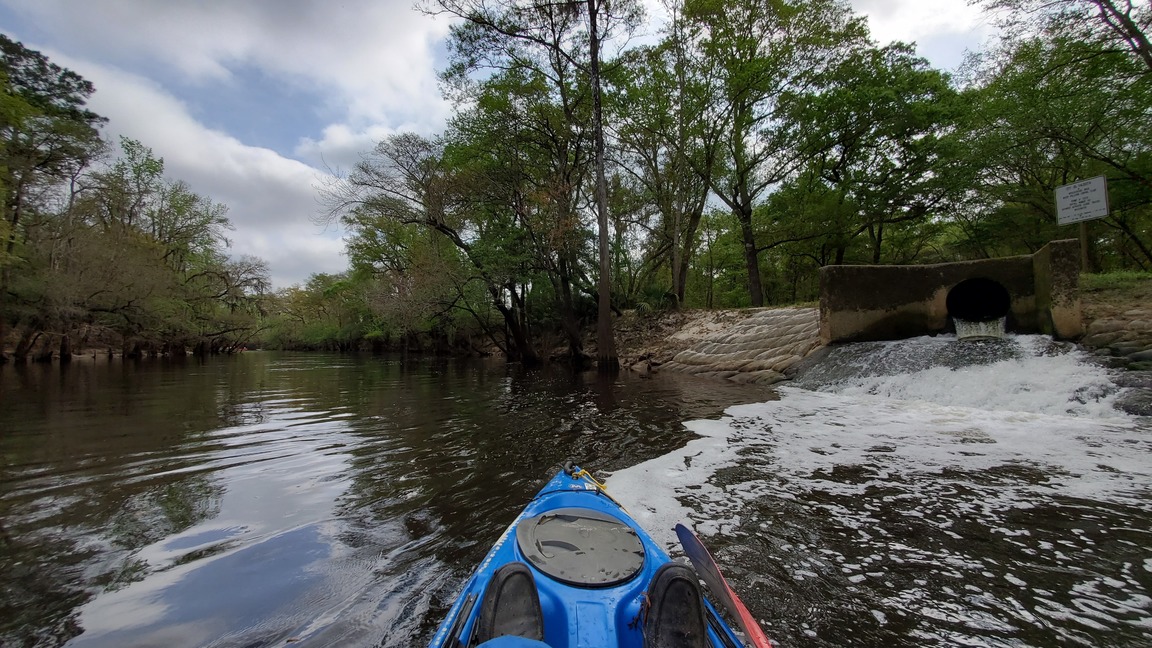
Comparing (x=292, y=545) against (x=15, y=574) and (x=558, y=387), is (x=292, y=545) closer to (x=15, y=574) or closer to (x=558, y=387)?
(x=15, y=574)

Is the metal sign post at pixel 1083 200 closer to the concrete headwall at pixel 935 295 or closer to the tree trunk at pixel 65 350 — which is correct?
the concrete headwall at pixel 935 295

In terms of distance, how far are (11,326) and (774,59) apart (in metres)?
37.0

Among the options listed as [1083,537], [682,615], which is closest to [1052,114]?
[1083,537]

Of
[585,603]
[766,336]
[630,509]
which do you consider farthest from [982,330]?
[585,603]

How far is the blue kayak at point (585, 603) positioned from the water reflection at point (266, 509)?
32.6 inches

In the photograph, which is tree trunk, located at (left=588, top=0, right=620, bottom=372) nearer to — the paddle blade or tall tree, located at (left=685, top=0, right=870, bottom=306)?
tall tree, located at (left=685, top=0, right=870, bottom=306)

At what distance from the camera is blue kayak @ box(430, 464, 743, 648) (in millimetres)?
1657

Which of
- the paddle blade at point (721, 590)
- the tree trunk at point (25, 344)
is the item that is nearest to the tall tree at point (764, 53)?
the paddle blade at point (721, 590)

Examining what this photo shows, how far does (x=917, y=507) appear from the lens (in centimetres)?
371

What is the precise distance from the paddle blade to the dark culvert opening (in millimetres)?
11364

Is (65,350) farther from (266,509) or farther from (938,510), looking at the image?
(938,510)

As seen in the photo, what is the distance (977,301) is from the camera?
1135 cm

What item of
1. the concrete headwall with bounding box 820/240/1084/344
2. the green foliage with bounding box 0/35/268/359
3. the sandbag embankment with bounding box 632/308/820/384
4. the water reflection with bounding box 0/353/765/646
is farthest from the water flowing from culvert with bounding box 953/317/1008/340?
the green foliage with bounding box 0/35/268/359

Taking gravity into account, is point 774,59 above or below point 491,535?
above
